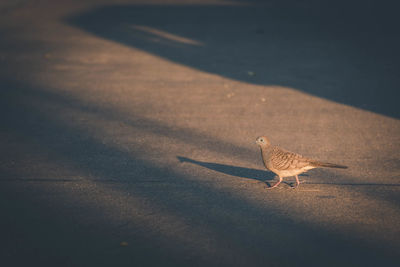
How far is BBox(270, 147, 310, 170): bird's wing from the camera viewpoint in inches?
187

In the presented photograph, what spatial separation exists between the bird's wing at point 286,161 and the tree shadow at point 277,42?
320 cm

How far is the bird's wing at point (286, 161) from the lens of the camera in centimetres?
474

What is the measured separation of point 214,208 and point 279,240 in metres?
0.84

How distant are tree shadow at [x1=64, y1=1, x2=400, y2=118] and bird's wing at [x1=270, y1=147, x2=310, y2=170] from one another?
320 centimetres

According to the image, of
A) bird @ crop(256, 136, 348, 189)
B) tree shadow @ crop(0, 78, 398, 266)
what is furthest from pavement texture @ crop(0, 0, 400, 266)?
bird @ crop(256, 136, 348, 189)

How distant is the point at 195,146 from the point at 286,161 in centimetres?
175

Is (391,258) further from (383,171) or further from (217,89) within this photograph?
(217,89)

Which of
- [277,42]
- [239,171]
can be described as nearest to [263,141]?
[239,171]

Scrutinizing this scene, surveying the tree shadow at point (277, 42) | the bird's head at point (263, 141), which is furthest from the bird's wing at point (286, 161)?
the tree shadow at point (277, 42)

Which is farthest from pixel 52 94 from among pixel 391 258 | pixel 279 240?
pixel 391 258

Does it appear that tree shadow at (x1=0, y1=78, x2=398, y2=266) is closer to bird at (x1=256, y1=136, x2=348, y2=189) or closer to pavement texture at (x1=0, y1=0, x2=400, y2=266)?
pavement texture at (x1=0, y1=0, x2=400, y2=266)

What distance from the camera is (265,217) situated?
439 cm

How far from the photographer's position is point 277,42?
39.8 ft

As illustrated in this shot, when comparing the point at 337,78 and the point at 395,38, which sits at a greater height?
the point at 395,38
